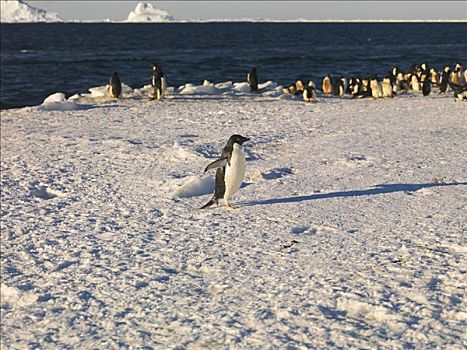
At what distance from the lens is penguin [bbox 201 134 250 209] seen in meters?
6.65

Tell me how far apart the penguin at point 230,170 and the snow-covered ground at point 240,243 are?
0.72 ft

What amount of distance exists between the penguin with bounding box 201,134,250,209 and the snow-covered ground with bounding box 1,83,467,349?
22 cm

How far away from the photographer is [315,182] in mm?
7656

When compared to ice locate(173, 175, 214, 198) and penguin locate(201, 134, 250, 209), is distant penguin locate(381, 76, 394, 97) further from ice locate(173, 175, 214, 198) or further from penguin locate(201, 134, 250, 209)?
penguin locate(201, 134, 250, 209)

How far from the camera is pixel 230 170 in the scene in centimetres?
664

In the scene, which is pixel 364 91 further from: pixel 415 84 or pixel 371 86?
pixel 415 84

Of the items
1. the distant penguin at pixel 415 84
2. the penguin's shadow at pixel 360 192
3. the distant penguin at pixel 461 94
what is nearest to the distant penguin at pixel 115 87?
the distant penguin at pixel 461 94

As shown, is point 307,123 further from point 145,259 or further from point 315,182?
point 145,259

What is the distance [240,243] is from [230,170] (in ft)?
3.82

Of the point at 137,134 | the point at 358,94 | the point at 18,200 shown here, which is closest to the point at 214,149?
the point at 137,134

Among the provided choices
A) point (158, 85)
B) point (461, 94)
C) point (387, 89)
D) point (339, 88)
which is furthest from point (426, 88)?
point (158, 85)

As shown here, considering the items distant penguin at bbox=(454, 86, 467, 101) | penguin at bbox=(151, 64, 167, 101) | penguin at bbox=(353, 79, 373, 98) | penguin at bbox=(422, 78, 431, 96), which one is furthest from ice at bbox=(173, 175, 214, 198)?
penguin at bbox=(422, 78, 431, 96)

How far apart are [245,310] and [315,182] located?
3442mm

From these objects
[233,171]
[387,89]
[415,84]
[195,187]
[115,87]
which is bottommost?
[415,84]
